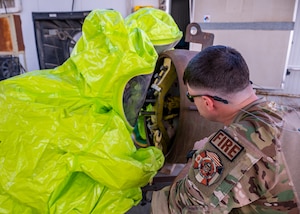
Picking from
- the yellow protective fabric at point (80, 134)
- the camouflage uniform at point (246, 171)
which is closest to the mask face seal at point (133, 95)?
the yellow protective fabric at point (80, 134)

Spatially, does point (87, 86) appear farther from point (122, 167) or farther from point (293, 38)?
point (293, 38)

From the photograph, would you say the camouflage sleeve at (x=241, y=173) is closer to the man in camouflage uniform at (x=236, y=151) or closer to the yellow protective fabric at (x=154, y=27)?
the man in camouflage uniform at (x=236, y=151)

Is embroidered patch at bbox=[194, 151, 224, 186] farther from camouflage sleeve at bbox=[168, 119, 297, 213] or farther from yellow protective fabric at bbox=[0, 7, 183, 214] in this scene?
yellow protective fabric at bbox=[0, 7, 183, 214]

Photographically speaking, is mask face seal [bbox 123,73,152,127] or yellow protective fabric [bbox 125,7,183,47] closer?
mask face seal [bbox 123,73,152,127]

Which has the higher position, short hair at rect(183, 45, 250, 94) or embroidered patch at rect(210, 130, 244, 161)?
short hair at rect(183, 45, 250, 94)

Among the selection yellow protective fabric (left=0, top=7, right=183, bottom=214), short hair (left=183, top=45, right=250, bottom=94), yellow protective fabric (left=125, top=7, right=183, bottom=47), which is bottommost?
yellow protective fabric (left=0, top=7, right=183, bottom=214)

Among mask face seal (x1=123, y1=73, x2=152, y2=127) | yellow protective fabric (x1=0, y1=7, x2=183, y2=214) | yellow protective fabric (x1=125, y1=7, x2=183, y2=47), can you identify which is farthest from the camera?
yellow protective fabric (x1=125, y1=7, x2=183, y2=47)

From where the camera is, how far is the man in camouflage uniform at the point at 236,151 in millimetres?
740

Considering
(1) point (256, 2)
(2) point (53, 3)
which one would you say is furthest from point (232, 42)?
(2) point (53, 3)

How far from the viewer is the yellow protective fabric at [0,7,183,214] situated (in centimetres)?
105

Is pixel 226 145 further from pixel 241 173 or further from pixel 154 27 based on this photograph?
pixel 154 27

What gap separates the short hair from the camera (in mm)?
853

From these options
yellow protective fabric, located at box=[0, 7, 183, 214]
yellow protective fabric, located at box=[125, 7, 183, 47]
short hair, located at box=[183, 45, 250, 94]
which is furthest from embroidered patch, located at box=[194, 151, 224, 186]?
yellow protective fabric, located at box=[125, 7, 183, 47]

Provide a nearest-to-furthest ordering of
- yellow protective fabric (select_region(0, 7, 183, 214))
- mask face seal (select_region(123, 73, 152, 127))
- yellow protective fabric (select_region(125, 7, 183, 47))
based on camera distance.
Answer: yellow protective fabric (select_region(0, 7, 183, 214))
mask face seal (select_region(123, 73, 152, 127))
yellow protective fabric (select_region(125, 7, 183, 47))
